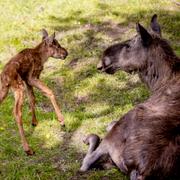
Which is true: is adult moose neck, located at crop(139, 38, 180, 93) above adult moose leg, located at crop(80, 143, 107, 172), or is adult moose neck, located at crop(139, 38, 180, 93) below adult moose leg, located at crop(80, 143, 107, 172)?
above

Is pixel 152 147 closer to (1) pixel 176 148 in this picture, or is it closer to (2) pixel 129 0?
(1) pixel 176 148

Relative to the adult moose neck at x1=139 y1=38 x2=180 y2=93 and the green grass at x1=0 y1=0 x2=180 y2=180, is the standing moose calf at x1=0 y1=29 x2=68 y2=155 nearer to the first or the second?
the green grass at x1=0 y1=0 x2=180 y2=180

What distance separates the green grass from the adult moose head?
1312mm

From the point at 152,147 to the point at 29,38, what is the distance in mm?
7475

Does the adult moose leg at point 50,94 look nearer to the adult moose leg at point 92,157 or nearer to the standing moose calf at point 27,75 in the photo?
the standing moose calf at point 27,75

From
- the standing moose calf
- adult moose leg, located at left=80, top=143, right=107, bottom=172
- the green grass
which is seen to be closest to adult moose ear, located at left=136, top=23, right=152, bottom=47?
adult moose leg, located at left=80, top=143, right=107, bottom=172

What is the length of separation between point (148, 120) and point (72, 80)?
4700mm

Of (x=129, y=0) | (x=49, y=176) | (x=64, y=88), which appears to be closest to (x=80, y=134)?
(x=49, y=176)

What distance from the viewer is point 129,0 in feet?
47.0

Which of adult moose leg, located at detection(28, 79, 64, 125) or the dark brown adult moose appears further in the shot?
adult moose leg, located at detection(28, 79, 64, 125)

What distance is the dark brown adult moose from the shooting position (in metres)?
5.55

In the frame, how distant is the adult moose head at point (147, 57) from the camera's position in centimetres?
651

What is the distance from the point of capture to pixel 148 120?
584cm

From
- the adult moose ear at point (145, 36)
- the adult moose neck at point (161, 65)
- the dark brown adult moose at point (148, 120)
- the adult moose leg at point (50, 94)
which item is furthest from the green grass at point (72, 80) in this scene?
the adult moose ear at point (145, 36)
